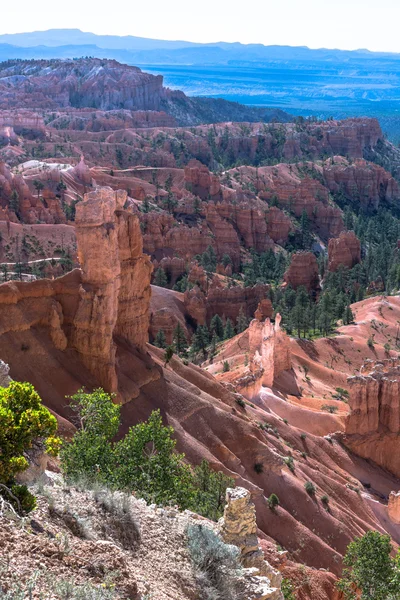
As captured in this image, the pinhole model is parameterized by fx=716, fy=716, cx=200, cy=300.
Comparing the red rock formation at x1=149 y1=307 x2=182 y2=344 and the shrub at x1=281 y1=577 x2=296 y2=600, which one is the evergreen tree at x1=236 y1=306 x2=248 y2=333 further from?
the shrub at x1=281 y1=577 x2=296 y2=600

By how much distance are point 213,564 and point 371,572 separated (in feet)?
39.6

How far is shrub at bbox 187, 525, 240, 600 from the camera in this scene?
13.3 meters

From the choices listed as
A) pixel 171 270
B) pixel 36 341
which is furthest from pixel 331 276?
pixel 36 341

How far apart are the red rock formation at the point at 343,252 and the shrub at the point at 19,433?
274 ft

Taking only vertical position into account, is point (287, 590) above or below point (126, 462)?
below

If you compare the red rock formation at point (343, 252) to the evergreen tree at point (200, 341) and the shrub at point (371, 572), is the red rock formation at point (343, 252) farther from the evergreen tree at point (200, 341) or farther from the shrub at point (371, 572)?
the shrub at point (371, 572)

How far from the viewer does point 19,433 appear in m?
14.8

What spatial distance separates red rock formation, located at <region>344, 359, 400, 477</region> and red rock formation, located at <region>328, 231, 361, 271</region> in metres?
52.3

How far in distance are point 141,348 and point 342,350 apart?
104ft

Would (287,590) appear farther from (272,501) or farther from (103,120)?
(103,120)

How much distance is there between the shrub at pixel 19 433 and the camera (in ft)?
44.0

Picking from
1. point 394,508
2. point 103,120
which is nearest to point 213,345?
point 394,508

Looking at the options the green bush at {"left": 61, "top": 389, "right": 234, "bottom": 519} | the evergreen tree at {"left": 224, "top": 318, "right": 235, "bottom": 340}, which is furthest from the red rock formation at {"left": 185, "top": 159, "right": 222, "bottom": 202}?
the green bush at {"left": 61, "top": 389, "right": 234, "bottom": 519}

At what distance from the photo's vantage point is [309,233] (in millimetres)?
125375
